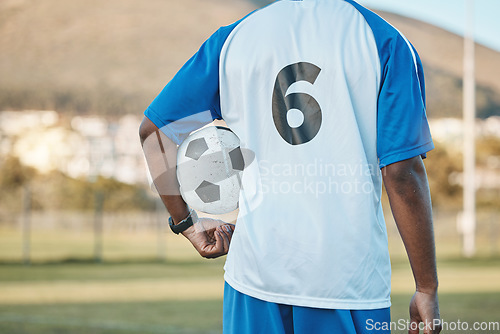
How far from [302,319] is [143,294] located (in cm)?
707

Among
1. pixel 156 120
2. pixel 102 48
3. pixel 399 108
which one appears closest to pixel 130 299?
pixel 156 120

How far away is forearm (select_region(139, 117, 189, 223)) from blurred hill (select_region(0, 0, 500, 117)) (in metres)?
42.8

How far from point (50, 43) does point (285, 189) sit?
76201 mm

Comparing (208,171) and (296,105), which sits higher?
(296,105)

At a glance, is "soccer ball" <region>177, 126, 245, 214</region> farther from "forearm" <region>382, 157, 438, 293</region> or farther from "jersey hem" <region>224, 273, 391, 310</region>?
"forearm" <region>382, 157, 438, 293</region>

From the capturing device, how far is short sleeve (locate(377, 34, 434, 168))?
1051 millimetres

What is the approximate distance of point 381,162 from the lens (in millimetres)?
1076

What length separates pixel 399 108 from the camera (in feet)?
3.44

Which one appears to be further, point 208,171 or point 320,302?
point 208,171

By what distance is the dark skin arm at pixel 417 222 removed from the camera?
106 centimetres

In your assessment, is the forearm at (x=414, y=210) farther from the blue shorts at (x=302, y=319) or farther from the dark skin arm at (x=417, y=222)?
the blue shorts at (x=302, y=319)

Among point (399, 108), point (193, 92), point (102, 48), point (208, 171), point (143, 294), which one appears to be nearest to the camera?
point (399, 108)

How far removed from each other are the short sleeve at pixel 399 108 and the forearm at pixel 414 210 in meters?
0.03

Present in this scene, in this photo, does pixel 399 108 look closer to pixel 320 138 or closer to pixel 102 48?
pixel 320 138
